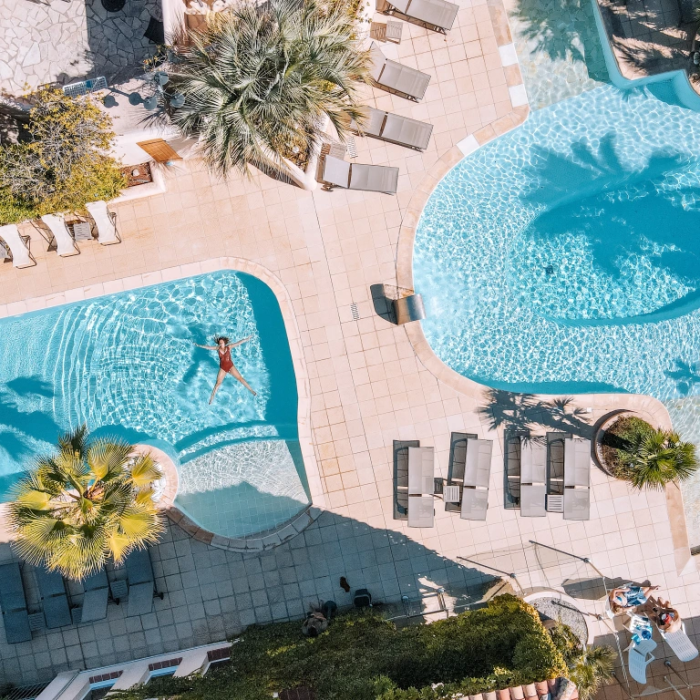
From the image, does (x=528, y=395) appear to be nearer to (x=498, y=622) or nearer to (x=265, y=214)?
(x=498, y=622)

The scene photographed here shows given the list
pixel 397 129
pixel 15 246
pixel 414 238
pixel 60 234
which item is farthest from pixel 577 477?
pixel 15 246

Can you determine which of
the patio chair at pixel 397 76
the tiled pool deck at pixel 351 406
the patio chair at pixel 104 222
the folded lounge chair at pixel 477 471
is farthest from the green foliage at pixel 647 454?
the patio chair at pixel 104 222

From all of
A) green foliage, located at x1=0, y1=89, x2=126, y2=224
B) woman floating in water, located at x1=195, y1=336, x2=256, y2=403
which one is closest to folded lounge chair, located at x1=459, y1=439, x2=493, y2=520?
woman floating in water, located at x1=195, y1=336, x2=256, y2=403

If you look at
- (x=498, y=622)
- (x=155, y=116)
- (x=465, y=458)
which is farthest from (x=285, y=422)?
(x=155, y=116)

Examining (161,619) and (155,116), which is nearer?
(155,116)

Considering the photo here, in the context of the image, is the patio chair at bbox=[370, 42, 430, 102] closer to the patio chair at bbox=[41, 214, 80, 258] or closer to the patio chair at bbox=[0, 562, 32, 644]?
the patio chair at bbox=[41, 214, 80, 258]

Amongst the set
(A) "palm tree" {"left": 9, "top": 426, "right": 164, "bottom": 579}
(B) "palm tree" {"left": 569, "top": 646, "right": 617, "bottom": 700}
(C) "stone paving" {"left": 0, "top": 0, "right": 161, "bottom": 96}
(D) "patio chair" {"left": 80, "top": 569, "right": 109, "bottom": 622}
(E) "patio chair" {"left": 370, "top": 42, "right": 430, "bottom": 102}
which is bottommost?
(B) "palm tree" {"left": 569, "top": 646, "right": 617, "bottom": 700}

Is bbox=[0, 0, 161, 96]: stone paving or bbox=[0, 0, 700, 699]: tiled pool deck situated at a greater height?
bbox=[0, 0, 161, 96]: stone paving
